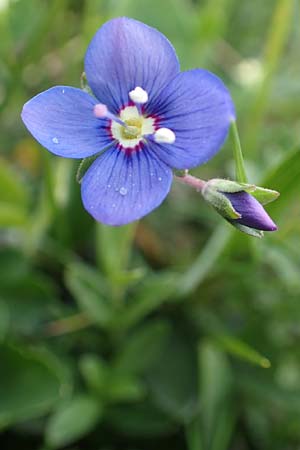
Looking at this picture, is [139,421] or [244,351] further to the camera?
[139,421]

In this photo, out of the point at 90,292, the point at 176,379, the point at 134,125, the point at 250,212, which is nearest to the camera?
the point at 250,212

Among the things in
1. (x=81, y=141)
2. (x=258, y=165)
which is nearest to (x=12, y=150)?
(x=258, y=165)

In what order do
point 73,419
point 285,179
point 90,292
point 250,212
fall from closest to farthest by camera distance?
point 250,212 < point 285,179 < point 73,419 < point 90,292

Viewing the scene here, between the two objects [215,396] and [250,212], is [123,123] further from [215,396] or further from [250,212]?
[215,396]

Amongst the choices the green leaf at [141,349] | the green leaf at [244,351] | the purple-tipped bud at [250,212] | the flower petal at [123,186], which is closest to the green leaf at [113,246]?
the green leaf at [141,349]

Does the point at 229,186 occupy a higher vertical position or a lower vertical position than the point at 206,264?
higher

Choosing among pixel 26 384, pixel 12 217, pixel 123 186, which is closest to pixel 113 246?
pixel 12 217

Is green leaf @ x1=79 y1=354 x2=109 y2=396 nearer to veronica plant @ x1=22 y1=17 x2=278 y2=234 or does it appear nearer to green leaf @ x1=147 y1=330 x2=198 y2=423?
green leaf @ x1=147 y1=330 x2=198 y2=423

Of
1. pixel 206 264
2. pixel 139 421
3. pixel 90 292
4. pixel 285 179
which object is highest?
pixel 285 179

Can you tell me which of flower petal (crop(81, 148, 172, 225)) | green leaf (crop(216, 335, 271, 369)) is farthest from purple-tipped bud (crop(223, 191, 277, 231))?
green leaf (crop(216, 335, 271, 369))
